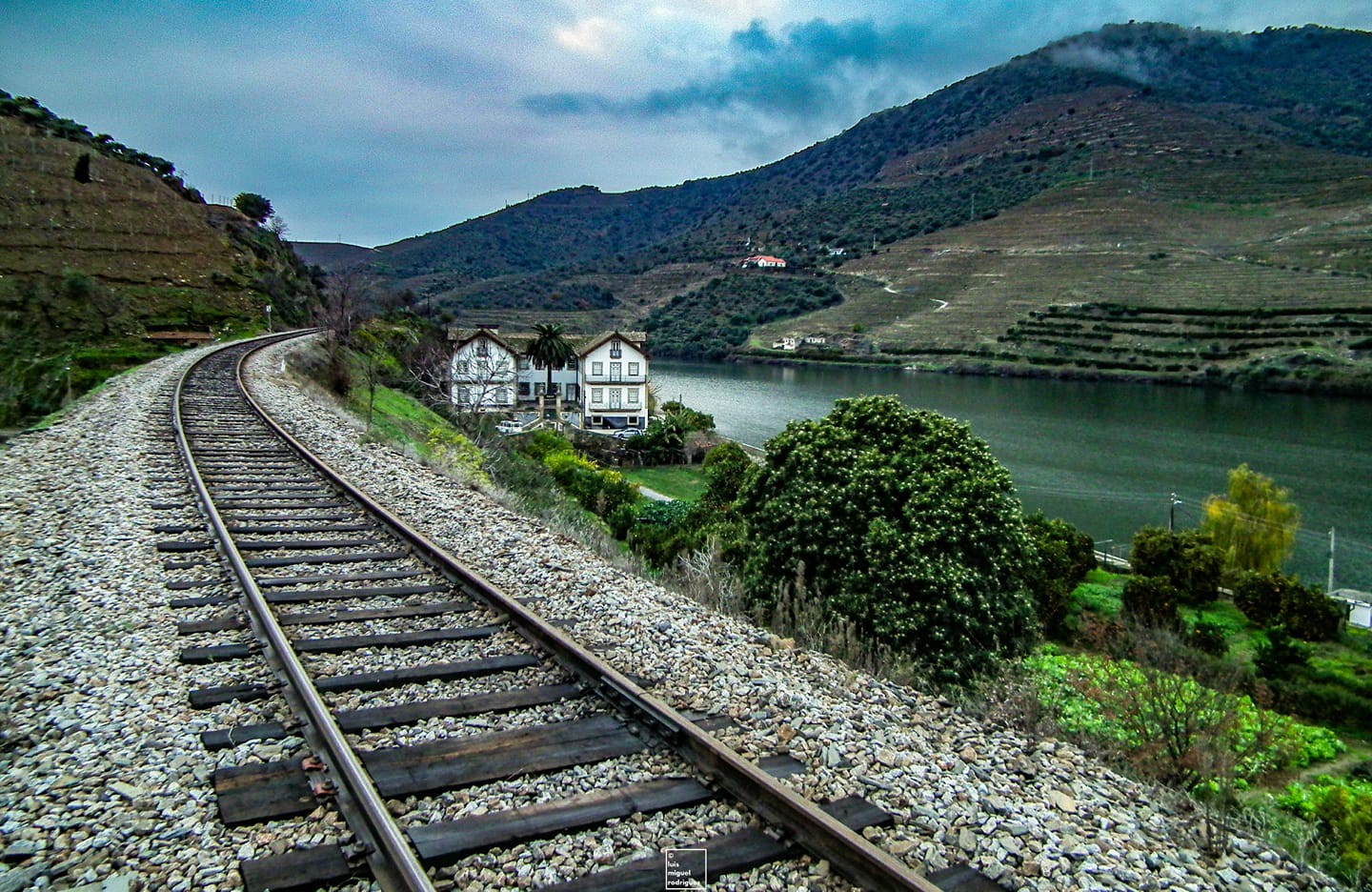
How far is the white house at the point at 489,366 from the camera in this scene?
38250 mm

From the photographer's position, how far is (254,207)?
7594cm

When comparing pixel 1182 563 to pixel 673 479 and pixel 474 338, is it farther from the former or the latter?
pixel 474 338

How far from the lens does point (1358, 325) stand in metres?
61.4

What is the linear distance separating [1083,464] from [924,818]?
1673 inches

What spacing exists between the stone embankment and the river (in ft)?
67.3

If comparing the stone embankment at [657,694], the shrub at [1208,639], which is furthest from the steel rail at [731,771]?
the shrub at [1208,639]

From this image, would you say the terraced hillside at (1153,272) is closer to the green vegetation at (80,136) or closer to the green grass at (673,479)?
the green grass at (673,479)

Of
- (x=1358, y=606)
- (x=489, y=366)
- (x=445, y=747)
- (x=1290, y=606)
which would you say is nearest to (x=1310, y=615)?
(x=1290, y=606)

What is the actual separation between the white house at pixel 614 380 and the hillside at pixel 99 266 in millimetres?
17959

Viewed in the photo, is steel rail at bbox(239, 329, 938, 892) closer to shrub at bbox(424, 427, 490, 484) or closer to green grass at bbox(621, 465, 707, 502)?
shrub at bbox(424, 427, 490, 484)

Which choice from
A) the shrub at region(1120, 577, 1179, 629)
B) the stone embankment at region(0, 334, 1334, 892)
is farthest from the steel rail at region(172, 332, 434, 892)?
the shrub at region(1120, 577, 1179, 629)

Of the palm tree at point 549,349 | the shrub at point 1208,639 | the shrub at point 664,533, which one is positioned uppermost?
the palm tree at point 549,349

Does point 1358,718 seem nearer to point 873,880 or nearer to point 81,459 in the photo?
point 873,880

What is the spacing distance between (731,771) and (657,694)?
100 cm
